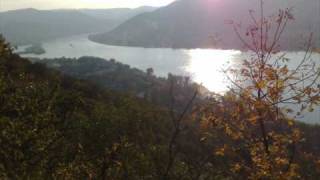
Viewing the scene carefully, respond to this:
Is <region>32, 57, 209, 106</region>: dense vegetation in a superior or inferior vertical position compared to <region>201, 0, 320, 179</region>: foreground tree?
inferior

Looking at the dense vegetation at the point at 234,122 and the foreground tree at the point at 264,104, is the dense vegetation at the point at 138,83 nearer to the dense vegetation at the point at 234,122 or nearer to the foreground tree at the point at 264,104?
the dense vegetation at the point at 234,122

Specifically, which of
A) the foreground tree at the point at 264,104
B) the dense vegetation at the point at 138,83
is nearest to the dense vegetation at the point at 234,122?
the foreground tree at the point at 264,104

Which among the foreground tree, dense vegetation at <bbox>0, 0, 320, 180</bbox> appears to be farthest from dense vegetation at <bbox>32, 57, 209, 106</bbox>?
the foreground tree

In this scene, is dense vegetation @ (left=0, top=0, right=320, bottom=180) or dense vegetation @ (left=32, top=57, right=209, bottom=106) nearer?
dense vegetation @ (left=0, top=0, right=320, bottom=180)

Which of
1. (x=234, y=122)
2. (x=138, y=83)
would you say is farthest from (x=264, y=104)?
(x=138, y=83)

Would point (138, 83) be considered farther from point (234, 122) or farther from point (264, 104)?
point (264, 104)

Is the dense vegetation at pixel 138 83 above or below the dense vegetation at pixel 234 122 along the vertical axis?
below

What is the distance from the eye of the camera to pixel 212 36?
10.5 metres

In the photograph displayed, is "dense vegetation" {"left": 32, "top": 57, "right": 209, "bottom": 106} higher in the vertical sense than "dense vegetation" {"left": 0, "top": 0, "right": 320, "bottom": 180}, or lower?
lower

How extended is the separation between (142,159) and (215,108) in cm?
1093

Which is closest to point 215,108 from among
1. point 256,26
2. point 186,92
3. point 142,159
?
point 256,26

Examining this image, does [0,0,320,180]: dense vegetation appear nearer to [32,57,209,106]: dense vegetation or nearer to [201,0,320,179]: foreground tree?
[201,0,320,179]: foreground tree

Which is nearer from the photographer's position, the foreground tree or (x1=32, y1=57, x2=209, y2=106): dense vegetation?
the foreground tree

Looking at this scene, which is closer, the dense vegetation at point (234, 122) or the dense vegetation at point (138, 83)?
the dense vegetation at point (234, 122)
